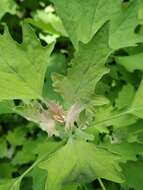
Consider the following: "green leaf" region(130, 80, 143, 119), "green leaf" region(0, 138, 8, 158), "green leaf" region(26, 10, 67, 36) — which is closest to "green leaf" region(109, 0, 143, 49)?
"green leaf" region(130, 80, 143, 119)

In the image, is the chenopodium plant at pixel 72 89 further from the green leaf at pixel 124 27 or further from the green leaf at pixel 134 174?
the green leaf at pixel 134 174

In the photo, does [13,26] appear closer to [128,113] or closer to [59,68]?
[59,68]

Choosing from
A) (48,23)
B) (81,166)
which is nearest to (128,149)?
(81,166)

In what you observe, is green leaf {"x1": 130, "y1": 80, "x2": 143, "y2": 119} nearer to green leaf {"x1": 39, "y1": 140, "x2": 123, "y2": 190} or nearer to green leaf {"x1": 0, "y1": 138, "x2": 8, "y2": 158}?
green leaf {"x1": 39, "y1": 140, "x2": 123, "y2": 190}

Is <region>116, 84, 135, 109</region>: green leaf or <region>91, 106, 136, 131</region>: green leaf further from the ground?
<region>116, 84, 135, 109</region>: green leaf

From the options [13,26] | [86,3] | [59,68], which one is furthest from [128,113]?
[13,26]

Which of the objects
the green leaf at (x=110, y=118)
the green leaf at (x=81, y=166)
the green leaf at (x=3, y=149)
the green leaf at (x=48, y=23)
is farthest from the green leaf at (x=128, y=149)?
the green leaf at (x=3, y=149)
